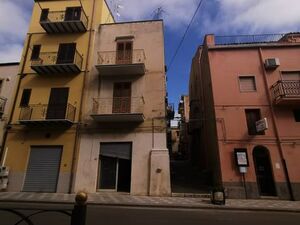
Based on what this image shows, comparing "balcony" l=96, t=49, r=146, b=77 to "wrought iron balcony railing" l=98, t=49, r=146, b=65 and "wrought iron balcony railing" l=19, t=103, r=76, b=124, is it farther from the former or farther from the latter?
"wrought iron balcony railing" l=19, t=103, r=76, b=124

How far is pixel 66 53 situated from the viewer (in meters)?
16.6

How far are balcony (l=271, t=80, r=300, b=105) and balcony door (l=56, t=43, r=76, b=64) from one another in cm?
1387

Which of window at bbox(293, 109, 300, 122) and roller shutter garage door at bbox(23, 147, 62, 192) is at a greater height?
window at bbox(293, 109, 300, 122)

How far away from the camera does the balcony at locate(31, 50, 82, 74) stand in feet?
50.0

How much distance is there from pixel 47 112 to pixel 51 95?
129cm

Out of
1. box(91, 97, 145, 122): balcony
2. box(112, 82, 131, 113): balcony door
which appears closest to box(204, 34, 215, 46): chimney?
box(112, 82, 131, 113): balcony door

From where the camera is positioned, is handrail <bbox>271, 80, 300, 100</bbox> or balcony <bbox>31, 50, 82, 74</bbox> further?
balcony <bbox>31, 50, 82, 74</bbox>

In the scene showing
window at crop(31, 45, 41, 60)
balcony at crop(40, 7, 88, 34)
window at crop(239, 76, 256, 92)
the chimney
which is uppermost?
balcony at crop(40, 7, 88, 34)

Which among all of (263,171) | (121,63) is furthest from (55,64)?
(263,171)

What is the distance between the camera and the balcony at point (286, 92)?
44.3 ft

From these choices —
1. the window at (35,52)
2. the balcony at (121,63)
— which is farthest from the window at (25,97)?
the balcony at (121,63)

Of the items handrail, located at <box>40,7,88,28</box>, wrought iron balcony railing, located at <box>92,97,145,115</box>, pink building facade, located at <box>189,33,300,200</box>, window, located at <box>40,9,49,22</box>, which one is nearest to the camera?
pink building facade, located at <box>189,33,300,200</box>

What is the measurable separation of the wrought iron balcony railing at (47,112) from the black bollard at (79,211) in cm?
1251

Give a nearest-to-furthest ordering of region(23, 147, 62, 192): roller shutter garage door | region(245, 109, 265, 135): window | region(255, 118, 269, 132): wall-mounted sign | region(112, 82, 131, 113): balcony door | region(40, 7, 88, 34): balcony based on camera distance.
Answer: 1. region(255, 118, 269, 132): wall-mounted sign
2. region(23, 147, 62, 192): roller shutter garage door
3. region(245, 109, 265, 135): window
4. region(112, 82, 131, 113): balcony door
5. region(40, 7, 88, 34): balcony
